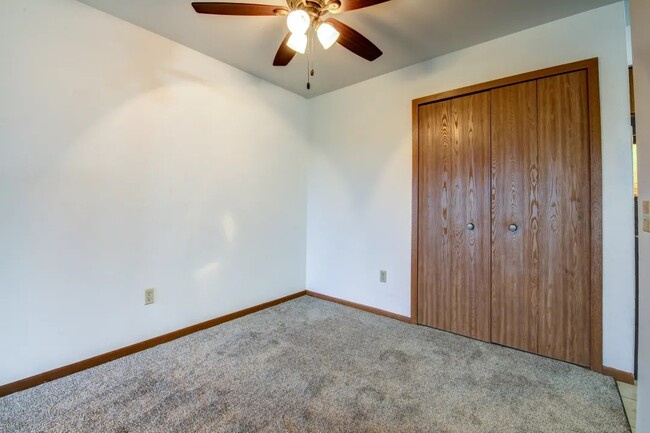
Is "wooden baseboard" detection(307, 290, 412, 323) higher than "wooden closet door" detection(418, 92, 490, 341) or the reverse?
the reverse

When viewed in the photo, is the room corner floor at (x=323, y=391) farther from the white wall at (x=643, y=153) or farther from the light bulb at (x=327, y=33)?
the light bulb at (x=327, y=33)

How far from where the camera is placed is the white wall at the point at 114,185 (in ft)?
5.69

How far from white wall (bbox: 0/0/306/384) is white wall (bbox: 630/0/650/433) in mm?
2663

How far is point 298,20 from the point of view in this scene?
5.14 ft

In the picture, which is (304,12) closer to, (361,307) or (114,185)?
(114,185)

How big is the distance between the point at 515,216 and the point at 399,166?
41.3 inches

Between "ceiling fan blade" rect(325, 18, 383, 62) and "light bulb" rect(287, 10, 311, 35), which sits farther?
"ceiling fan blade" rect(325, 18, 383, 62)

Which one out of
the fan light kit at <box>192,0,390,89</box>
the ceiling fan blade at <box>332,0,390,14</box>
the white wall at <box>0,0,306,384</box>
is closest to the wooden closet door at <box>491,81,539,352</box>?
the fan light kit at <box>192,0,390,89</box>

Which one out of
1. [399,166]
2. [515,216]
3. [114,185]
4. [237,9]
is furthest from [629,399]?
[114,185]

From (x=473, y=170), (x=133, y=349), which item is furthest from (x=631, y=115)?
(x=133, y=349)

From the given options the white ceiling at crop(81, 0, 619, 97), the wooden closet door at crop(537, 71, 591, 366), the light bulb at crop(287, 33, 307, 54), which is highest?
the white ceiling at crop(81, 0, 619, 97)

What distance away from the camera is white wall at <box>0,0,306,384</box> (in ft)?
5.69

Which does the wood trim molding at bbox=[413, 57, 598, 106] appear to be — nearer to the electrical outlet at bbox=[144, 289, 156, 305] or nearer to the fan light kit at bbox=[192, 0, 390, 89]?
the fan light kit at bbox=[192, 0, 390, 89]

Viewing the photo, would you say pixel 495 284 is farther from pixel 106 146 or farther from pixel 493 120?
pixel 106 146
